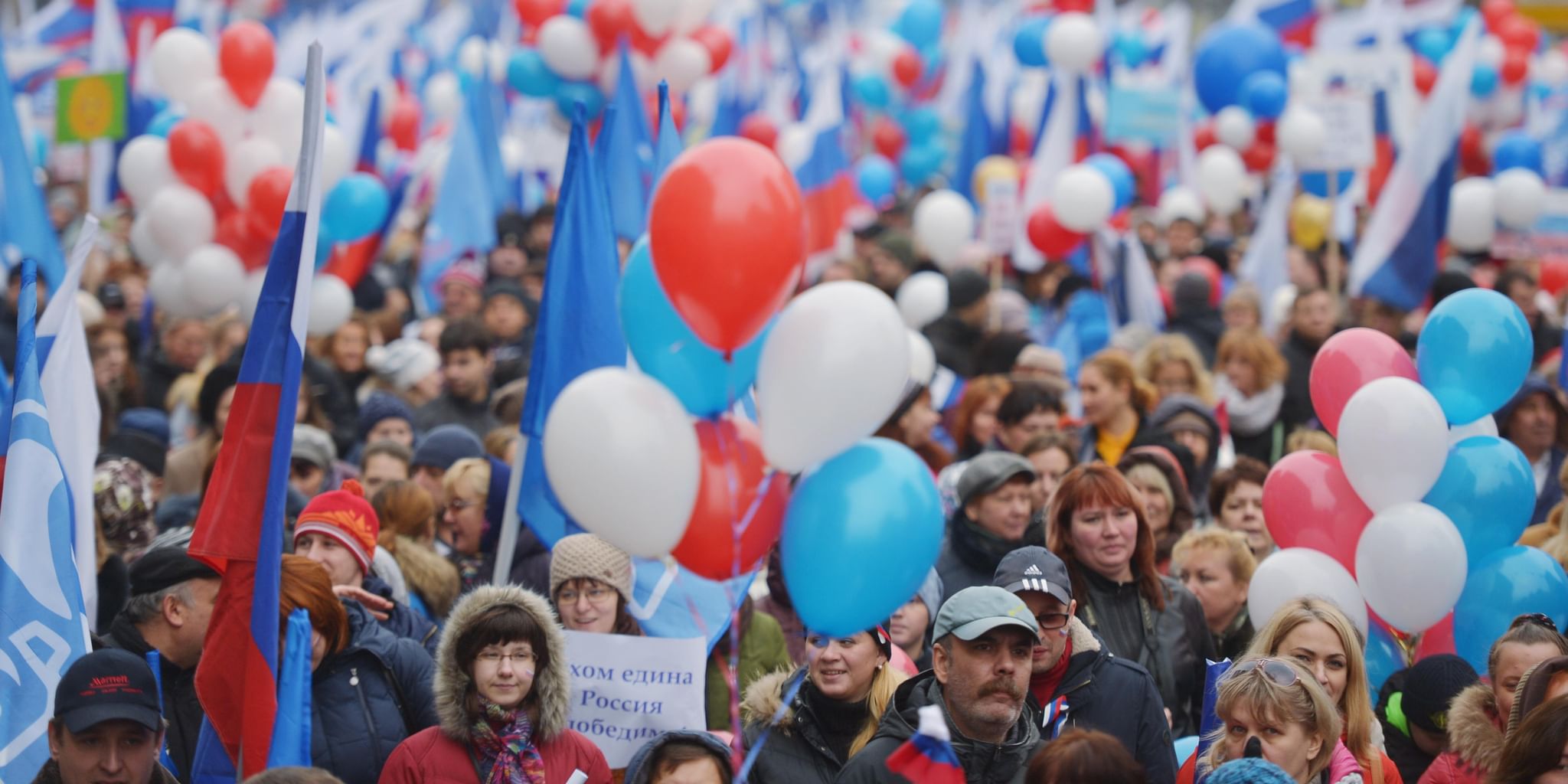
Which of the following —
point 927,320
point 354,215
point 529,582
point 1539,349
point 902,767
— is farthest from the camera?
point 927,320

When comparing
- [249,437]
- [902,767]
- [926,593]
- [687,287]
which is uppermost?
[687,287]

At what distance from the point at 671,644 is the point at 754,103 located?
1361 centimetres

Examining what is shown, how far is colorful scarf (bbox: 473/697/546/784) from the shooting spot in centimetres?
404

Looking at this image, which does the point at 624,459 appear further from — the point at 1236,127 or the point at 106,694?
the point at 1236,127

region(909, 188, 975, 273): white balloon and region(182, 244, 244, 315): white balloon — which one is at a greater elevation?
region(182, 244, 244, 315): white balloon

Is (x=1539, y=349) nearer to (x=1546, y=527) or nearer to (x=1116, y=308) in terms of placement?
(x=1116, y=308)

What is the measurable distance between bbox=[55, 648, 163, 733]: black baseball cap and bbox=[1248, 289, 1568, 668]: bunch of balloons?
2.97 m

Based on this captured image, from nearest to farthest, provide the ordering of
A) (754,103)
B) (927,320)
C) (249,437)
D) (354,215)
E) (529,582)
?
(249,437), (529,582), (354,215), (927,320), (754,103)

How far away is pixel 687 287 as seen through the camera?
353 cm

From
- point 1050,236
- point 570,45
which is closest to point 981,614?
point 1050,236

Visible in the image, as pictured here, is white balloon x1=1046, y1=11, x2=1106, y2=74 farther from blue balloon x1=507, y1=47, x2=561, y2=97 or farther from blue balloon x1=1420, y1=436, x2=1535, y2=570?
blue balloon x1=1420, y1=436, x2=1535, y2=570

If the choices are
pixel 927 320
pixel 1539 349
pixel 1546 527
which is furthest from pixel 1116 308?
pixel 1546 527

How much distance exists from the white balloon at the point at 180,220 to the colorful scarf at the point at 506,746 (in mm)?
5776

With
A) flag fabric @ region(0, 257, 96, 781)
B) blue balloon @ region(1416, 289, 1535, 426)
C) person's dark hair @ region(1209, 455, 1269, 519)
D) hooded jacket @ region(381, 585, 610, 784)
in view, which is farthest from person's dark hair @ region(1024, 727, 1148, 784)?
person's dark hair @ region(1209, 455, 1269, 519)
